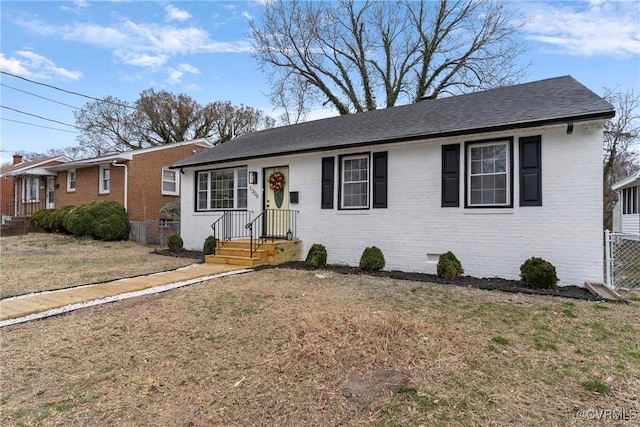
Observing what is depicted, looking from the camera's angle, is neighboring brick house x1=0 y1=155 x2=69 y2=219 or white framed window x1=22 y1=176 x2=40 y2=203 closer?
neighboring brick house x1=0 y1=155 x2=69 y2=219

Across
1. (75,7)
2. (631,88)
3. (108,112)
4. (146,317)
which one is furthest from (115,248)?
(631,88)

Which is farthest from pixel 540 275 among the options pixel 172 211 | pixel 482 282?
pixel 172 211

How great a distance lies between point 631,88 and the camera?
19.7 metres

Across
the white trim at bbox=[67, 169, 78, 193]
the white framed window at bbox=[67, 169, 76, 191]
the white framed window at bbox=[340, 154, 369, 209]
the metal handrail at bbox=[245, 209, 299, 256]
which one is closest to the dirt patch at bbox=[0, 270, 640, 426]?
the white framed window at bbox=[340, 154, 369, 209]

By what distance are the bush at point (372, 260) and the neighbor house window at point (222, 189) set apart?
4.67 metres

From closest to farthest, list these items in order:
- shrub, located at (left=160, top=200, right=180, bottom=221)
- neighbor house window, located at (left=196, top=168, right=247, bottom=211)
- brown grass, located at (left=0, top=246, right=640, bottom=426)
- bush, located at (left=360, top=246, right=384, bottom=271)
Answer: brown grass, located at (left=0, top=246, right=640, bottom=426) → bush, located at (left=360, top=246, right=384, bottom=271) → neighbor house window, located at (left=196, top=168, right=247, bottom=211) → shrub, located at (left=160, top=200, right=180, bottom=221)

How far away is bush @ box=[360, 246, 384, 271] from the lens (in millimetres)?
8195

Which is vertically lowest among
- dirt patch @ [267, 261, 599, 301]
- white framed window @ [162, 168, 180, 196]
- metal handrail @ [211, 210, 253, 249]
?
dirt patch @ [267, 261, 599, 301]

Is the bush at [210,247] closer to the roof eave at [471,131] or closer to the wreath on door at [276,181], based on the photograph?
the wreath on door at [276,181]

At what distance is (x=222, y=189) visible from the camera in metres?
11.9

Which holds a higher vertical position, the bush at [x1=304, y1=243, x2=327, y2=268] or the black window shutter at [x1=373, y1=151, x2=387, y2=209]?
the black window shutter at [x1=373, y1=151, x2=387, y2=209]

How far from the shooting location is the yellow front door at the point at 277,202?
1032 cm

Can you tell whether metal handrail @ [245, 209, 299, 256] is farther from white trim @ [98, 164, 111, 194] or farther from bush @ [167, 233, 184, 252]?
white trim @ [98, 164, 111, 194]

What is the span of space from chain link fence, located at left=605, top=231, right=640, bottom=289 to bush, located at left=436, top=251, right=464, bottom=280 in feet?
8.18
